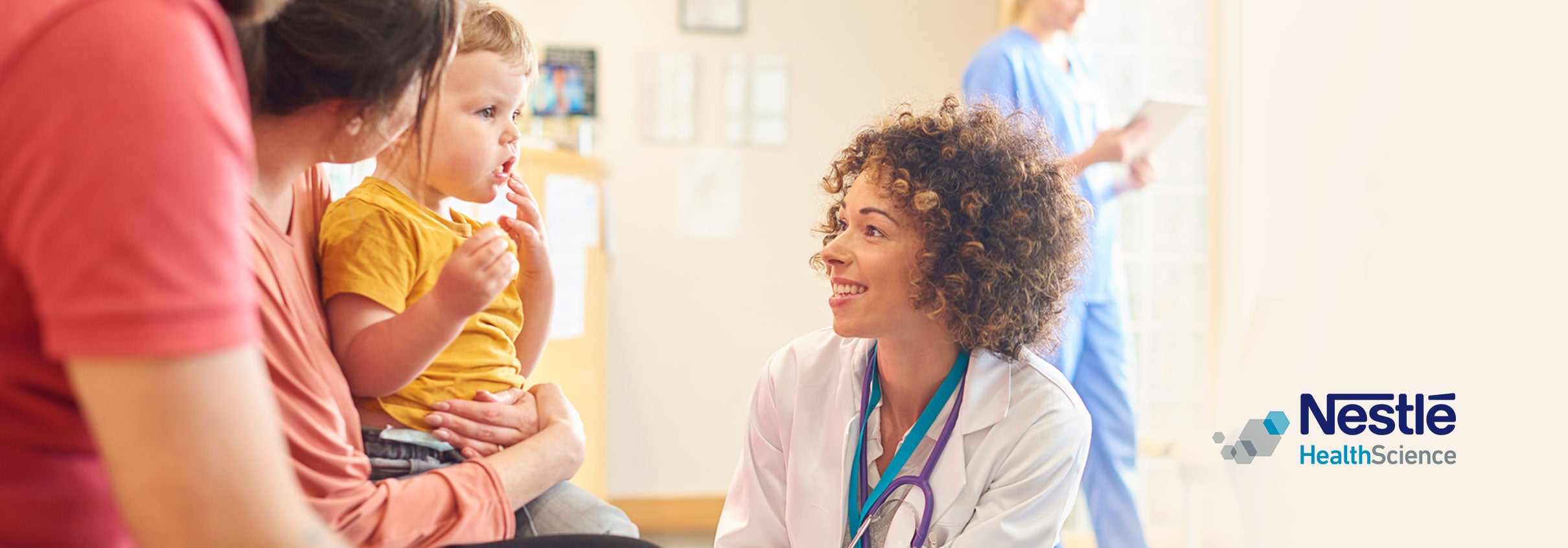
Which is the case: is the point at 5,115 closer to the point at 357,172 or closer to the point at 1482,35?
the point at 357,172

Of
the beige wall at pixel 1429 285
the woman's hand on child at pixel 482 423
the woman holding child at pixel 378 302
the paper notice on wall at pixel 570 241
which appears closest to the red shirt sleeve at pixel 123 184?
the woman holding child at pixel 378 302

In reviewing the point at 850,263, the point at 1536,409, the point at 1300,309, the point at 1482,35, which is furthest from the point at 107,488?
the point at 1482,35

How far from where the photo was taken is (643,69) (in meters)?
4.19

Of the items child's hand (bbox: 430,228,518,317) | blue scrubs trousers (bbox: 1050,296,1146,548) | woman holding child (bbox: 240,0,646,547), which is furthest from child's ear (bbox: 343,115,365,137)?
blue scrubs trousers (bbox: 1050,296,1146,548)

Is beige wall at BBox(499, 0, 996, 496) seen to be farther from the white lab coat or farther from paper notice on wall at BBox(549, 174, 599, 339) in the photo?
the white lab coat

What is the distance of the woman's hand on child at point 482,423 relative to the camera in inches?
48.2

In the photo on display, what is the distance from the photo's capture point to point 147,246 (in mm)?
507

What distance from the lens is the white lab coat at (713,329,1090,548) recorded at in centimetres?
142

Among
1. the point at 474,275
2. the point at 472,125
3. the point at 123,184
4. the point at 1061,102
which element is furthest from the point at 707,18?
the point at 123,184

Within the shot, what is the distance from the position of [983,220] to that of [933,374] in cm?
23

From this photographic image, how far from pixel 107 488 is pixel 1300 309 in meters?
2.42

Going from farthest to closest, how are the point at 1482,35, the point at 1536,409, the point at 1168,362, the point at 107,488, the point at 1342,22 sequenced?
the point at 1168,362 → the point at 1342,22 → the point at 1482,35 → the point at 1536,409 → the point at 107,488

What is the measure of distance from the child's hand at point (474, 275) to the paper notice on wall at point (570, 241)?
2.21 metres

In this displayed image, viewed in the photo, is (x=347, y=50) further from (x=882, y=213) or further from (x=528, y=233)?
(x=882, y=213)
